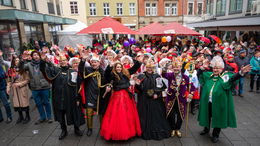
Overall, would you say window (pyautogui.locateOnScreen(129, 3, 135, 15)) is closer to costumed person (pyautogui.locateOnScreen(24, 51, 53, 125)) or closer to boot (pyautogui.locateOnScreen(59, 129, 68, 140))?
costumed person (pyautogui.locateOnScreen(24, 51, 53, 125))

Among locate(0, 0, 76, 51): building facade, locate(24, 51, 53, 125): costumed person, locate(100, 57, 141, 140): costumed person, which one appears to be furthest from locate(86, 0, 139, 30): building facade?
locate(100, 57, 141, 140): costumed person

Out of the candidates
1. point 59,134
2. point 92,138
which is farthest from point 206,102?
point 59,134

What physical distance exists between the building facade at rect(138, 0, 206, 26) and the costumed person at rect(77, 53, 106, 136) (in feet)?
89.6

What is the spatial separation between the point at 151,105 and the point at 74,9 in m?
27.4

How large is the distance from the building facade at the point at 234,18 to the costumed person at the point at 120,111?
8471 millimetres

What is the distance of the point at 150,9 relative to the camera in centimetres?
2962

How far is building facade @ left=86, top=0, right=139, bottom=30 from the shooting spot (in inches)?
1110

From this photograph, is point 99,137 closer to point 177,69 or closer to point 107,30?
point 177,69

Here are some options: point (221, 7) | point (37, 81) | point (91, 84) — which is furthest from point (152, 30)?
point (221, 7)

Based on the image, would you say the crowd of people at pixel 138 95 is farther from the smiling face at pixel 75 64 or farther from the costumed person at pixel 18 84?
the costumed person at pixel 18 84

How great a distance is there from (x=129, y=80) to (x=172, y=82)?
929 mm

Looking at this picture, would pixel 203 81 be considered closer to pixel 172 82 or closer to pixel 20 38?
pixel 172 82

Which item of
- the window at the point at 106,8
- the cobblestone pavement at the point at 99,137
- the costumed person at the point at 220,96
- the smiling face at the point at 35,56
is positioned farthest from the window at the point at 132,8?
the costumed person at the point at 220,96

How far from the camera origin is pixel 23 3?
547 inches
